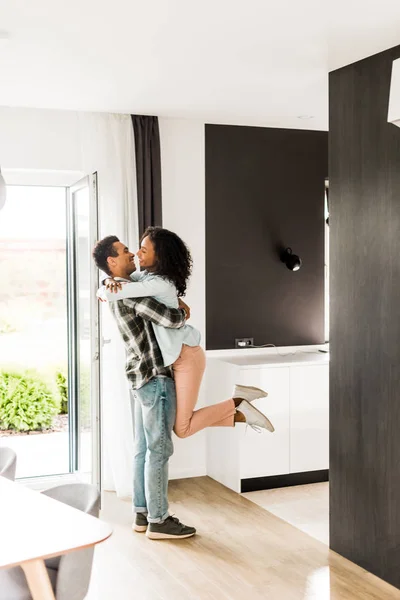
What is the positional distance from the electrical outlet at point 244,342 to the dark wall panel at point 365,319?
171 centimetres

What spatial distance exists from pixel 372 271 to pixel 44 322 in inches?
236

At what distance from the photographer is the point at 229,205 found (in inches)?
231

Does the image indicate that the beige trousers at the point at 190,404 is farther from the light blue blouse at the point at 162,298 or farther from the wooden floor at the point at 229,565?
the wooden floor at the point at 229,565

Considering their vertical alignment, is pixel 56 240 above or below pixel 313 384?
above

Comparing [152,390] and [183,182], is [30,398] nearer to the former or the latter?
[183,182]

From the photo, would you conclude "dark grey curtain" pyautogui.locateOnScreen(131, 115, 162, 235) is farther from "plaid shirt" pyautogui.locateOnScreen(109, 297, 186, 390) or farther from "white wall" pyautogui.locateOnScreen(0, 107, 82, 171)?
"plaid shirt" pyautogui.locateOnScreen(109, 297, 186, 390)

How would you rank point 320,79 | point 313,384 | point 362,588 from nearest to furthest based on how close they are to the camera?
point 362,588, point 320,79, point 313,384

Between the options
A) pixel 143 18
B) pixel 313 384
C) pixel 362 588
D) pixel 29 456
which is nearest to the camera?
pixel 143 18

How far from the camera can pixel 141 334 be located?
4527 mm

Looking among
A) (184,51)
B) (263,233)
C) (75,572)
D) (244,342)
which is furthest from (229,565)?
(263,233)

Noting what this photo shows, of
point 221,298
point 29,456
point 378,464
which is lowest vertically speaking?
point 29,456

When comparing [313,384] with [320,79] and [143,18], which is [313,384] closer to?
[320,79]

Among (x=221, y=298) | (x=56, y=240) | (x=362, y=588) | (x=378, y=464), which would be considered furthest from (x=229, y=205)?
(x=56, y=240)

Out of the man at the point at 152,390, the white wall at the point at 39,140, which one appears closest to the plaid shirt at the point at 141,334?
the man at the point at 152,390
